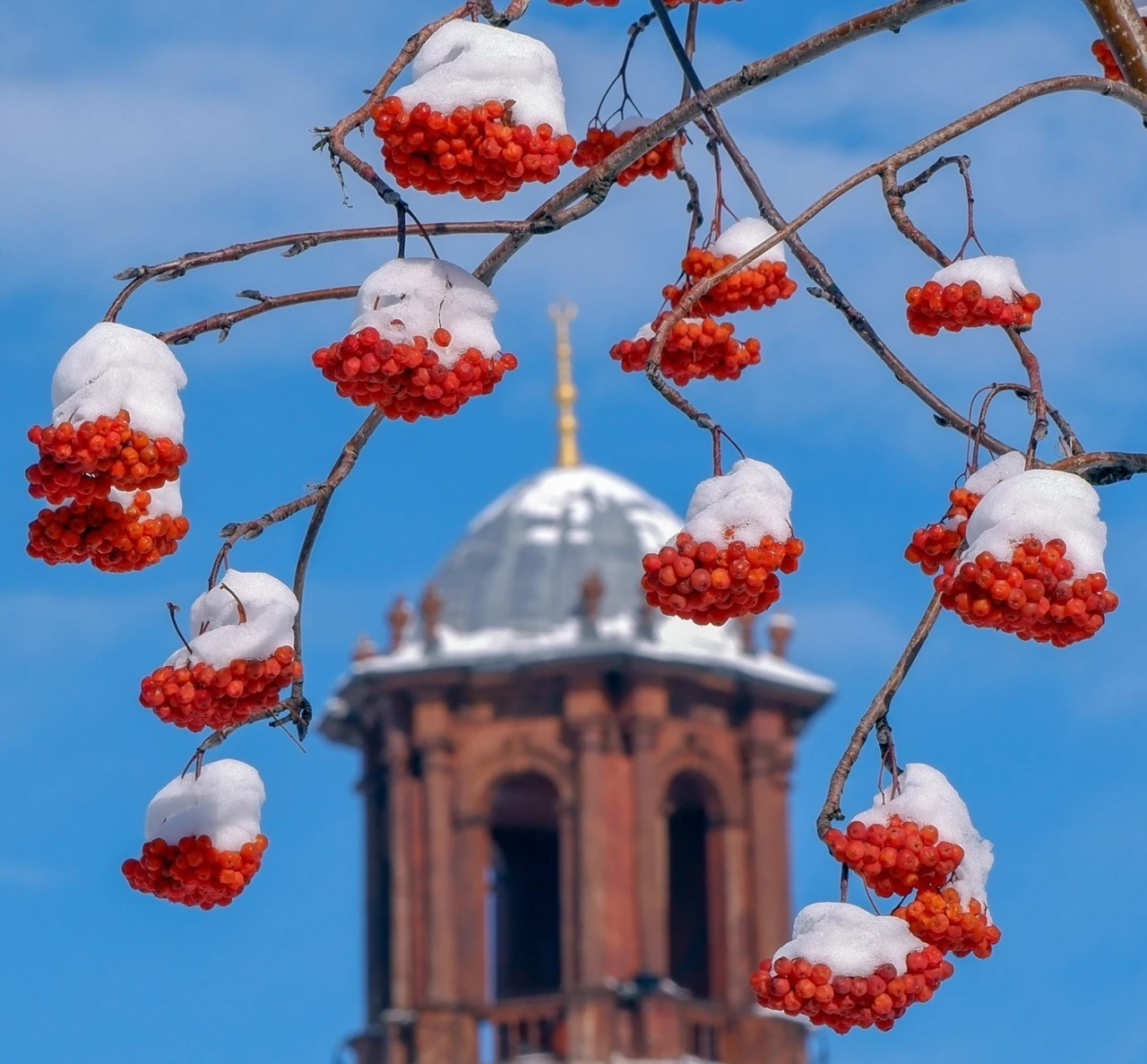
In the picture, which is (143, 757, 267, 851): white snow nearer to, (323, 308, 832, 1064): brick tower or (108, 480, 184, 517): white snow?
(108, 480, 184, 517): white snow

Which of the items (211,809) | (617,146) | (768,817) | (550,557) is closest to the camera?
(211,809)

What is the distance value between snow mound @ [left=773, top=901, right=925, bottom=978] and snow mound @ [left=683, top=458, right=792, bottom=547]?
23.2 inches

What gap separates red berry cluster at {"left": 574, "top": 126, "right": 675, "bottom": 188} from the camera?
6699mm

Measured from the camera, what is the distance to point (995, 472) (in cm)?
592

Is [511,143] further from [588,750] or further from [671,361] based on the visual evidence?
[588,750]

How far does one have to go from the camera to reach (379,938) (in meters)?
54.6

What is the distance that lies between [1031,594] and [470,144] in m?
1.12

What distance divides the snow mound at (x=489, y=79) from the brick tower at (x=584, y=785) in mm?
45754

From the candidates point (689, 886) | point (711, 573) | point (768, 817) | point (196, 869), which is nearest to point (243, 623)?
point (196, 869)

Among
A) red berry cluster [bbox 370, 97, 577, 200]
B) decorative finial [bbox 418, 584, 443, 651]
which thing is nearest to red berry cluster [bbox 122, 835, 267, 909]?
red berry cluster [bbox 370, 97, 577, 200]

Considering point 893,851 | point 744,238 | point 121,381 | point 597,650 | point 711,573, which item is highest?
point 597,650

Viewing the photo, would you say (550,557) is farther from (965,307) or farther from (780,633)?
(965,307)

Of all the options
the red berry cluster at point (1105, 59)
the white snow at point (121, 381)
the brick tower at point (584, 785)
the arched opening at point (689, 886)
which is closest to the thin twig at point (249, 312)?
the white snow at point (121, 381)

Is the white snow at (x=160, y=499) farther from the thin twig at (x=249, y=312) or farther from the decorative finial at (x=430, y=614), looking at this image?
the decorative finial at (x=430, y=614)
